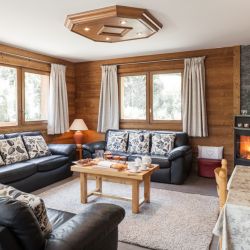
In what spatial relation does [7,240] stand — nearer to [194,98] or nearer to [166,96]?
[194,98]

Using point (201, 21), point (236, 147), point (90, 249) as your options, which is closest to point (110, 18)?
point (201, 21)

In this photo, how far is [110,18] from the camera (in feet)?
10.0

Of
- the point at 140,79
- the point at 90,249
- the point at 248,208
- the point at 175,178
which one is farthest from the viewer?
the point at 140,79

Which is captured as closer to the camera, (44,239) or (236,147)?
(44,239)

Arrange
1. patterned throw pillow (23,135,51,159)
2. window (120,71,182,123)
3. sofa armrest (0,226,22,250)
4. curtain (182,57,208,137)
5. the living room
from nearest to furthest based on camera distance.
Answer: sofa armrest (0,226,22,250), the living room, patterned throw pillow (23,135,51,159), curtain (182,57,208,137), window (120,71,182,123)

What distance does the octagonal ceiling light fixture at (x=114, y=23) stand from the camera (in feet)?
9.71

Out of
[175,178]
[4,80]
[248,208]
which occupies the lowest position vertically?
[175,178]

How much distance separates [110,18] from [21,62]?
2.59 meters

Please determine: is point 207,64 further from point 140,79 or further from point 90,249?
point 90,249

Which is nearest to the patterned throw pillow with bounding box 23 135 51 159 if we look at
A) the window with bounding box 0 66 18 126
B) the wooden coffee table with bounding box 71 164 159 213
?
the window with bounding box 0 66 18 126

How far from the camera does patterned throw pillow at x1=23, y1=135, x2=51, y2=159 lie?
14.8 feet

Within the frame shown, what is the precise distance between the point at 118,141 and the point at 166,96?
1.41m

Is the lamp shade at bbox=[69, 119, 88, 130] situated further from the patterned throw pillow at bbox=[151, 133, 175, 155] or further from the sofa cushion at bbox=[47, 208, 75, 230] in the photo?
the sofa cushion at bbox=[47, 208, 75, 230]

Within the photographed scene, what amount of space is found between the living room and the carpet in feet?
0.06
